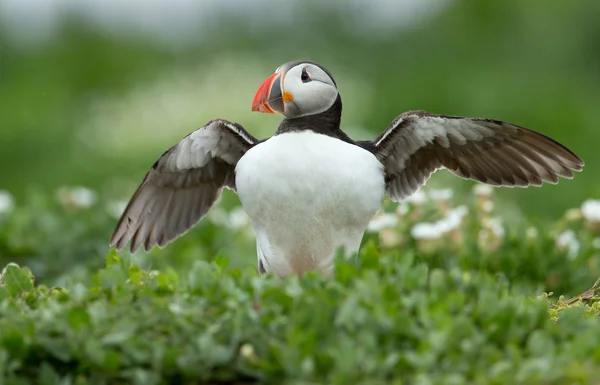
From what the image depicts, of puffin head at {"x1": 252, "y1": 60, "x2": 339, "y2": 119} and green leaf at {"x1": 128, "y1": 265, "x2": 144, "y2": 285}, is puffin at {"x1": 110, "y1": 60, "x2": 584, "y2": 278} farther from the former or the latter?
green leaf at {"x1": 128, "y1": 265, "x2": 144, "y2": 285}

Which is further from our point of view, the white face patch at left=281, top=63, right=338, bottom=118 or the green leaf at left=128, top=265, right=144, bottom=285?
the white face patch at left=281, top=63, right=338, bottom=118

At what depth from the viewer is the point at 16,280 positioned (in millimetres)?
4840

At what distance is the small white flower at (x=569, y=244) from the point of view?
22.9 ft

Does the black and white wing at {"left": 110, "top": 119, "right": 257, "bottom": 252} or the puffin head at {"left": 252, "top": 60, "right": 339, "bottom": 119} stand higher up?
the puffin head at {"left": 252, "top": 60, "right": 339, "bottom": 119}

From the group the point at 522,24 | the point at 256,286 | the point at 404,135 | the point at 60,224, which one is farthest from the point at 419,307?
the point at 522,24

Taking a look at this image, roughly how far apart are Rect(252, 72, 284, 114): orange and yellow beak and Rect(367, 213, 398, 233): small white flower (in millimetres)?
2113

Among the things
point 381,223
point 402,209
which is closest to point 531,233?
point 402,209

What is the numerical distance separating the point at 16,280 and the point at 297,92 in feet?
5.78

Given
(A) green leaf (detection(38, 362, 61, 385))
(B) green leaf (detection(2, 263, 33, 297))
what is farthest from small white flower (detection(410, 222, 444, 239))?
(A) green leaf (detection(38, 362, 61, 385))

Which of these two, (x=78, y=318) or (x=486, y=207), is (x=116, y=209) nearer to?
(x=486, y=207)

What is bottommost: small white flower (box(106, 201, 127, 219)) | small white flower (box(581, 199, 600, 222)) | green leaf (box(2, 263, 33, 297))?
green leaf (box(2, 263, 33, 297))

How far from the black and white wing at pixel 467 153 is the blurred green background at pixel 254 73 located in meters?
6.82

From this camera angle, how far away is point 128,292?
4.44 meters

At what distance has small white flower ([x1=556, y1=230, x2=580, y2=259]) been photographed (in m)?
6.98
